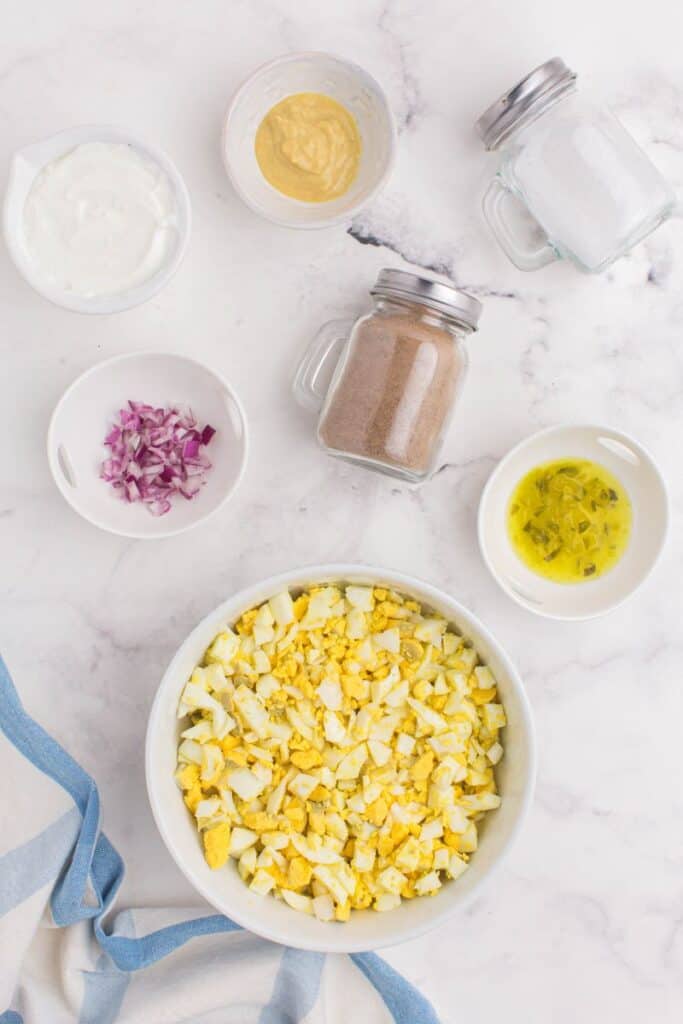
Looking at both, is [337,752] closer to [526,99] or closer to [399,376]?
[399,376]

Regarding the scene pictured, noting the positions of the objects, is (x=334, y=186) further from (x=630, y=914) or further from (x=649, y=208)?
(x=630, y=914)

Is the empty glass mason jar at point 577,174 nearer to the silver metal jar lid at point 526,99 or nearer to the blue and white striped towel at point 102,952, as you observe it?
the silver metal jar lid at point 526,99

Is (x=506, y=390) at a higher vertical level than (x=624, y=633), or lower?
higher

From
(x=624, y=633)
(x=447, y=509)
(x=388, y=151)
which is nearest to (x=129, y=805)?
(x=447, y=509)

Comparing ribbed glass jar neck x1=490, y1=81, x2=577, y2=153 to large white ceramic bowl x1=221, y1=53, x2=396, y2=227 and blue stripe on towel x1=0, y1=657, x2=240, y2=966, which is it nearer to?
large white ceramic bowl x1=221, y1=53, x2=396, y2=227

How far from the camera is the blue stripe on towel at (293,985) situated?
5.42 feet

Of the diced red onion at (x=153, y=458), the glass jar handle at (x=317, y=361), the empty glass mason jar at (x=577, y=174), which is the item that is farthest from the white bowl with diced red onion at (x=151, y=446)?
the empty glass mason jar at (x=577, y=174)

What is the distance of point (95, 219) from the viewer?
156 cm

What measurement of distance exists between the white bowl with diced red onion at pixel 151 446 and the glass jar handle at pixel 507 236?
20.0 inches

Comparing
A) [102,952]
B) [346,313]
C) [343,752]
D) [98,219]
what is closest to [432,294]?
[346,313]

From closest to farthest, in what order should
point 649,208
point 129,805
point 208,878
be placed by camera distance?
point 208,878, point 649,208, point 129,805

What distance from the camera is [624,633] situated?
1753 millimetres

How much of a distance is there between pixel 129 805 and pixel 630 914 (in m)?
0.90

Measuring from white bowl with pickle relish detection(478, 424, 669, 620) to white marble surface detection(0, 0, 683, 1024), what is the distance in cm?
4
